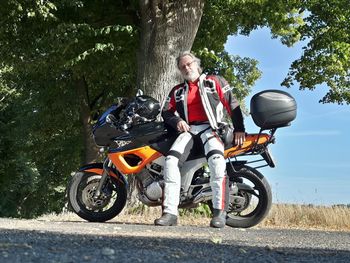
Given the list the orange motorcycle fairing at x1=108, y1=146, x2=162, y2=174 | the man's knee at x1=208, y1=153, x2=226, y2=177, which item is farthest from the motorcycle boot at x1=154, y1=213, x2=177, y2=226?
the orange motorcycle fairing at x1=108, y1=146, x2=162, y2=174

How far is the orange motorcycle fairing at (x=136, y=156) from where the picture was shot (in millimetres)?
7801

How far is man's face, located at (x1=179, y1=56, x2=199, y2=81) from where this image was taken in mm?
7547

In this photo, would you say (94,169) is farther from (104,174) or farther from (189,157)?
(189,157)

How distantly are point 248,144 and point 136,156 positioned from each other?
1.55 m

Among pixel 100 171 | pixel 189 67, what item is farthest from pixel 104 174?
pixel 189 67

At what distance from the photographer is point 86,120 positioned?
22.1m

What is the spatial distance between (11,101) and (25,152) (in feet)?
9.58

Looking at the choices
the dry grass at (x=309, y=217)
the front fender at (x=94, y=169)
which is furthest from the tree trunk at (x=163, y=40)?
the front fender at (x=94, y=169)

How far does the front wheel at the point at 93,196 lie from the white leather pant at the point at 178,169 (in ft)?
4.03

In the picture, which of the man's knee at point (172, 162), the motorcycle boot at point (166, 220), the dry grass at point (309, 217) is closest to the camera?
the motorcycle boot at point (166, 220)

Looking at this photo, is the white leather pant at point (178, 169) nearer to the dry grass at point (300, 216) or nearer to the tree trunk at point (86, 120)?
the dry grass at point (300, 216)

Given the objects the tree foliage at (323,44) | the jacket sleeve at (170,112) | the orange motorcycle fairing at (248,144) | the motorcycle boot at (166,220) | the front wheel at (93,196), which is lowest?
the motorcycle boot at (166,220)

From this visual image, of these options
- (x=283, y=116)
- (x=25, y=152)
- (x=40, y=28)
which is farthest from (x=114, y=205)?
(x=25, y=152)

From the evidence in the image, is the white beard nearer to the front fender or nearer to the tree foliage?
the front fender
